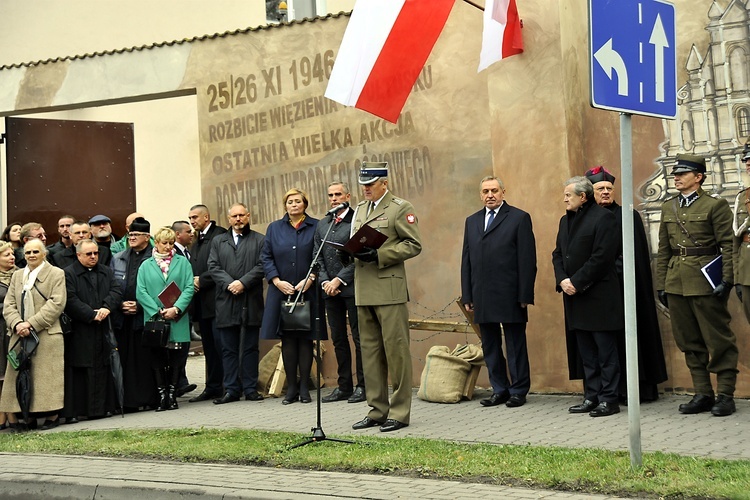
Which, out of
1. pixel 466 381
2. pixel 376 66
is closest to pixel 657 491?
pixel 466 381

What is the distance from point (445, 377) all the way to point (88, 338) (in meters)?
3.46

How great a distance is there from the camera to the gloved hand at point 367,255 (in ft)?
30.0

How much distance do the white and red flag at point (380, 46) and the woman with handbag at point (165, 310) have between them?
97.1 inches

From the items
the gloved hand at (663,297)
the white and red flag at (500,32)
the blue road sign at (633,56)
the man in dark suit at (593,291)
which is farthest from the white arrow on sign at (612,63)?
the white and red flag at (500,32)

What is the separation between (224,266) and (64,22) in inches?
404

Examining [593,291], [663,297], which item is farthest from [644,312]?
[593,291]

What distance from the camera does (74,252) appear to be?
12078mm

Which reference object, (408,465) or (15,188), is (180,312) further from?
(408,465)

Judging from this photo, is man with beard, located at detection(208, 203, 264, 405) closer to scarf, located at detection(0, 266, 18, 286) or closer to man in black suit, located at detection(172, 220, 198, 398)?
man in black suit, located at detection(172, 220, 198, 398)

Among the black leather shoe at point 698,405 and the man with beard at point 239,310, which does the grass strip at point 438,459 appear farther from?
the man with beard at point 239,310

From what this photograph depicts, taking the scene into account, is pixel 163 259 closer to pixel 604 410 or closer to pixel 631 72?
pixel 604 410

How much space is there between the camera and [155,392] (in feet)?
38.6

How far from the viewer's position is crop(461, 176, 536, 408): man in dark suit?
10375mm

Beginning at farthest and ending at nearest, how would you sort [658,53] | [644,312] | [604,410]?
[644,312]
[604,410]
[658,53]
